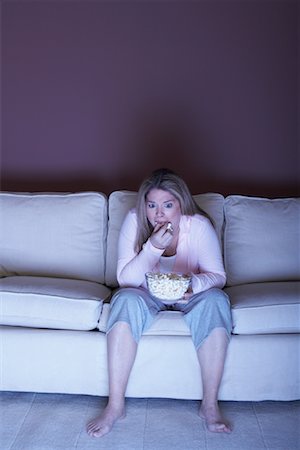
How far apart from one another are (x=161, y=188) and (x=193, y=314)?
0.53 meters

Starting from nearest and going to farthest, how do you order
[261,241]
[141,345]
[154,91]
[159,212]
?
[141,345] < [159,212] < [261,241] < [154,91]

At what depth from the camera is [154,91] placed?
3.05 meters

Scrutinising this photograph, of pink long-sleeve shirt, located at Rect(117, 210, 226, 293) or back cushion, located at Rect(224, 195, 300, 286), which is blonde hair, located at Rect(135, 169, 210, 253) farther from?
back cushion, located at Rect(224, 195, 300, 286)

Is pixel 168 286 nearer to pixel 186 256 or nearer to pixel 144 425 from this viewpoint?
pixel 186 256

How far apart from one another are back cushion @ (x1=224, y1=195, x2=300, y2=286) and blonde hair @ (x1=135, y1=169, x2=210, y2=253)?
393 millimetres

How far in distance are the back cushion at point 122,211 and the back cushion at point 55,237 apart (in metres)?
0.04

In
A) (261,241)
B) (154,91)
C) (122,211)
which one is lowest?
(261,241)

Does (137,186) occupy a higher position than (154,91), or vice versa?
(154,91)

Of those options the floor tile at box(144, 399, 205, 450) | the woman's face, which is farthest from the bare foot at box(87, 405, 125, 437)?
the woman's face

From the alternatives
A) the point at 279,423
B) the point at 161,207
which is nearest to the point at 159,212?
the point at 161,207

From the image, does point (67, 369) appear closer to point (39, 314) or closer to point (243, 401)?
point (39, 314)

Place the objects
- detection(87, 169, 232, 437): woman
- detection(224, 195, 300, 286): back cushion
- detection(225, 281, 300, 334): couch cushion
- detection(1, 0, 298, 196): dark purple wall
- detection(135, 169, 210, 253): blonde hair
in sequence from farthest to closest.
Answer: detection(1, 0, 298, 196): dark purple wall
detection(224, 195, 300, 286): back cushion
detection(135, 169, 210, 253): blonde hair
detection(225, 281, 300, 334): couch cushion
detection(87, 169, 232, 437): woman

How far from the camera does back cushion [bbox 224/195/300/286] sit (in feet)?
7.84

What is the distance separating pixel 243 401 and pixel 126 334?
1.97ft
